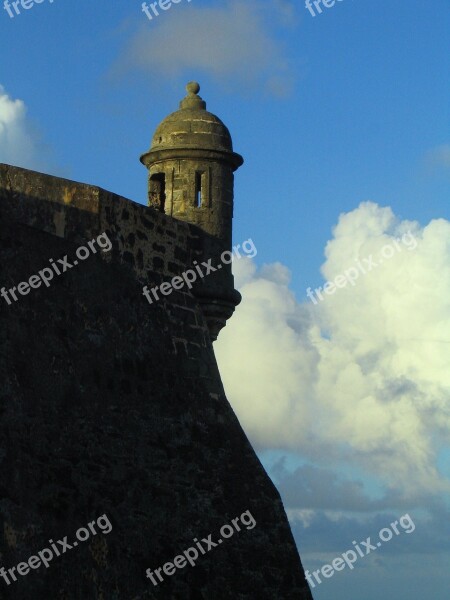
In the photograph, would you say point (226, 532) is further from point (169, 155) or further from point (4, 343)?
point (169, 155)

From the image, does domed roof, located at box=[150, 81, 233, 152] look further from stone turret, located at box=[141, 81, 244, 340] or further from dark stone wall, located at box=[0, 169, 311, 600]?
dark stone wall, located at box=[0, 169, 311, 600]

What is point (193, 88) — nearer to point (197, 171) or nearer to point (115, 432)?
point (197, 171)

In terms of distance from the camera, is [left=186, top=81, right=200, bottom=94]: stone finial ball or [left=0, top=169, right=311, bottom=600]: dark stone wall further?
[left=186, top=81, right=200, bottom=94]: stone finial ball

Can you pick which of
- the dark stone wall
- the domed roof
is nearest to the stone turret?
the domed roof

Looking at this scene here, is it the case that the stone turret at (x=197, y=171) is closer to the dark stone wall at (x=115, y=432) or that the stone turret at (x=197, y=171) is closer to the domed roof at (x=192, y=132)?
the domed roof at (x=192, y=132)

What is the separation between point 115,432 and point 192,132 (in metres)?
3.97

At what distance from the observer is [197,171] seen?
14.1 m

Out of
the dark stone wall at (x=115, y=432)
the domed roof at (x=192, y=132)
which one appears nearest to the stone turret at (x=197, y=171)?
the domed roof at (x=192, y=132)

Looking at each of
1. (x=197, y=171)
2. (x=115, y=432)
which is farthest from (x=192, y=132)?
(x=115, y=432)

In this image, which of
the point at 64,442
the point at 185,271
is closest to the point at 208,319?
the point at 185,271

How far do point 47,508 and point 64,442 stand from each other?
684 millimetres

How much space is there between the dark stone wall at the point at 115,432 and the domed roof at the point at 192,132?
1.15m

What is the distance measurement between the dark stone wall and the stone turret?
58cm

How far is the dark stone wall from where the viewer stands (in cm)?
1049
